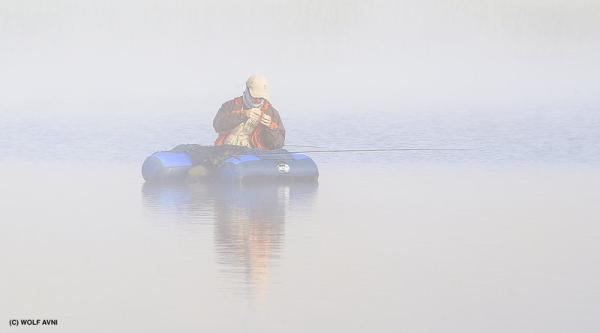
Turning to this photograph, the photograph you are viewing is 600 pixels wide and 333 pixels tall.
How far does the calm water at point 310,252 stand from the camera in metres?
12.0

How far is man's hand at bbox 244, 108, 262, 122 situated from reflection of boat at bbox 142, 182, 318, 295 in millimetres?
910

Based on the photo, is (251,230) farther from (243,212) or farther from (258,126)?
(258,126)

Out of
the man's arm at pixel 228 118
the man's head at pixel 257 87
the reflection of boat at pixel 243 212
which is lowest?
the reflection of boat at pixel 243 212

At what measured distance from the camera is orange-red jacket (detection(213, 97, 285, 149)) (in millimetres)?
23984

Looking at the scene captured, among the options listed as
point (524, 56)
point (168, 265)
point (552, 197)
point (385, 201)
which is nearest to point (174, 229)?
point (168, 265)

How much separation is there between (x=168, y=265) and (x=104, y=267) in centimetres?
42

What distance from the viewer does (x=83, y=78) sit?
8750cm

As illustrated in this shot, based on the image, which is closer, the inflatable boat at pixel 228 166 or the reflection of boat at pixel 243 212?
the reflection of boat at pixel 243 212

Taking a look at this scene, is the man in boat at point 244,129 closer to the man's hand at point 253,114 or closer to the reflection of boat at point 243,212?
the man's hand at point 253,114

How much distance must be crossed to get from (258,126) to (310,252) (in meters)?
9.04

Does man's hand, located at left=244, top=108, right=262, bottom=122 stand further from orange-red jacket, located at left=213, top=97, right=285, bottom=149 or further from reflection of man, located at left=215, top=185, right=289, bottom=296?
reflection of man, located at left=215, top=185, right=289, bottom=296

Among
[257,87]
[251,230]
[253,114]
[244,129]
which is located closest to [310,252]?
[251,230]

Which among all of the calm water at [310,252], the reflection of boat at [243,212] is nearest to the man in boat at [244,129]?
the reflection of boat at [243,212]

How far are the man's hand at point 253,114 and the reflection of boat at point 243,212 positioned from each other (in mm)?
910
